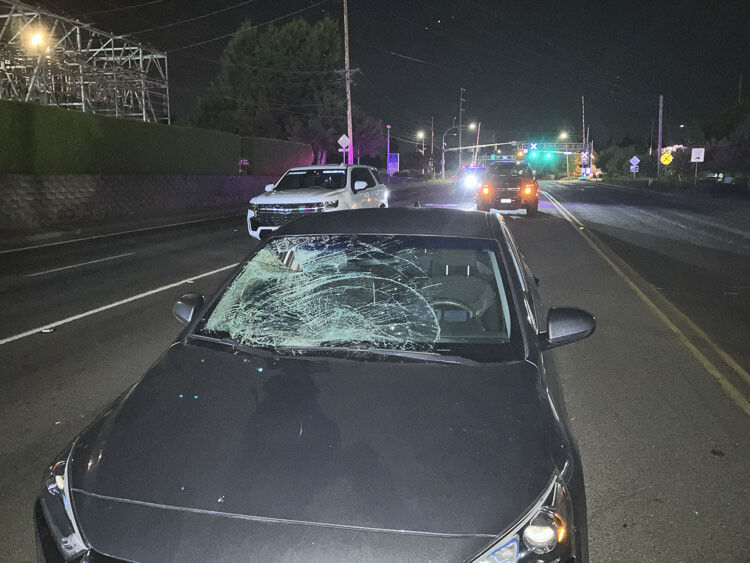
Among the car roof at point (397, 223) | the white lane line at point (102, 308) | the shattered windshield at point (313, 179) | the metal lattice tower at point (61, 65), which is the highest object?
the metal lattice tower at point (61, 65)

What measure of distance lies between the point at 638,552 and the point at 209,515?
7.21 ft

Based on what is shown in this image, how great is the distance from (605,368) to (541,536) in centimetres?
443

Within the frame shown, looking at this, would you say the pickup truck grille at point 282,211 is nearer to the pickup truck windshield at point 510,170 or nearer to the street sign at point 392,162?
the pickup truck windshield at point 510,170

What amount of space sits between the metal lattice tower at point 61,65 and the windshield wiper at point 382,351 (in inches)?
1083

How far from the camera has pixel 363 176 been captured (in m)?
16.6

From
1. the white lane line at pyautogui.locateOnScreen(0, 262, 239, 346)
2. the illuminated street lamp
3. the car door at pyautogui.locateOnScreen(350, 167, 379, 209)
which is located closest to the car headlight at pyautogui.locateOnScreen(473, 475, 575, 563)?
the white lane line at pyautogui.locateOnScreen(0, 262, 239, 346)

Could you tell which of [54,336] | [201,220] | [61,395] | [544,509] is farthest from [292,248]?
[201,220]

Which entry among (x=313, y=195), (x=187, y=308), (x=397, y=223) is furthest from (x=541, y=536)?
(x=313, y=195)

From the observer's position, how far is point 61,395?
5.16 metres

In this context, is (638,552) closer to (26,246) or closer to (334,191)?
(334,191)

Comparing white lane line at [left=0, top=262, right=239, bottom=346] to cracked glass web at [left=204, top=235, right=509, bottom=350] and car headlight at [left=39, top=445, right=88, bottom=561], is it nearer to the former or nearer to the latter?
cracked glass web at [left=204, top=235, right=509, bottom=350]

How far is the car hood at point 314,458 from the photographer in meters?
1.84

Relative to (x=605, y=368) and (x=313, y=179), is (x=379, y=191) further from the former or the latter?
(x=605, y=368)

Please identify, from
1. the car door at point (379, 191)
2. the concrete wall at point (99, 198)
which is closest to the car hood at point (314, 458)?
the car door at point (379, 191)
